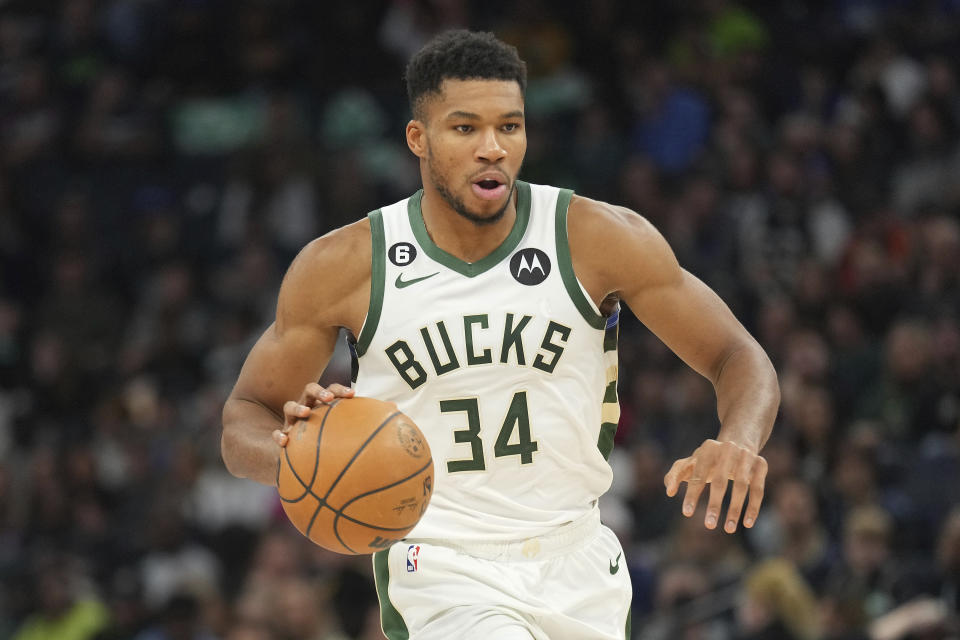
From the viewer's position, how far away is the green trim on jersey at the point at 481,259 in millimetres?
4930

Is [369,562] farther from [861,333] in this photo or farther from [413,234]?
[413,234]

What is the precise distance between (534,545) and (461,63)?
1.64m

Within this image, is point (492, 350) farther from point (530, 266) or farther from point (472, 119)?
point (472, 119)

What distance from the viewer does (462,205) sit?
4.88 meters

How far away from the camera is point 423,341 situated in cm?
480

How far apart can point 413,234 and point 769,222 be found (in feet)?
22.8

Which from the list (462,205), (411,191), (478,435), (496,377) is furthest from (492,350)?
(411,191)

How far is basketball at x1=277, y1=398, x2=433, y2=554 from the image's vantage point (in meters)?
4.29

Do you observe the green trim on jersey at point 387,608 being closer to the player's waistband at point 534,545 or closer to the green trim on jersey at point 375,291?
the player's waistband at point 534,545

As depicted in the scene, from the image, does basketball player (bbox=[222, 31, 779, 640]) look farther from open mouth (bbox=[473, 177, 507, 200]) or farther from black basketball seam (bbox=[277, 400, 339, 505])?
black basketball seam (bbox=[277, 400, 339, 505])

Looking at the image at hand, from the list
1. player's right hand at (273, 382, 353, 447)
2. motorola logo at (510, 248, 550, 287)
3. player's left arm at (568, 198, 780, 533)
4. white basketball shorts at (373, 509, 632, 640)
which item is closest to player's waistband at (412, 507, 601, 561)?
white basketball shorts at (373, 509, 632, 640)

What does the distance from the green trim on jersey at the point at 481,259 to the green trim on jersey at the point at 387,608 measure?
100cm

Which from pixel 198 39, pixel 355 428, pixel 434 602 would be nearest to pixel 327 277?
pixel 355 428

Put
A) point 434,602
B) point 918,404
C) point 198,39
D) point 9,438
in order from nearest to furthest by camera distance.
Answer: point 434,602 < point 918,404 < point 9,438 < point 198,39
